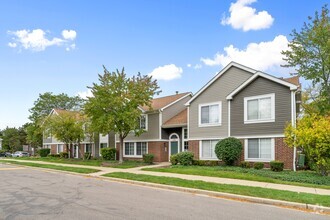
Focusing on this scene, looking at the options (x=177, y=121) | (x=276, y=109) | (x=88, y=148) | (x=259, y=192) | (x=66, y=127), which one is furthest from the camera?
(x=88, y=148)

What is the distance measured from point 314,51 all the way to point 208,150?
10.8m

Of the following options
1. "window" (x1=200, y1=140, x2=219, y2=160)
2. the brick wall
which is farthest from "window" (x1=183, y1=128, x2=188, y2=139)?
"window" (x1=200, y1=140, x2=219, y2=160)

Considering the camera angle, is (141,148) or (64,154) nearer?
(141,148)

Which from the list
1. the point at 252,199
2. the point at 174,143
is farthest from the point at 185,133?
the point at 252,199

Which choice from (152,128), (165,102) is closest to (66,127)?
(152,128)

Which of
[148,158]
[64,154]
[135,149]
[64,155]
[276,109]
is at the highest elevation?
[276,109]

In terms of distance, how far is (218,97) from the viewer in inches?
954

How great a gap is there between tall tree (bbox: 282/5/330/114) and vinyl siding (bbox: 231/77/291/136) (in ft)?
13.9

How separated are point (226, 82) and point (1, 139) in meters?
69.3

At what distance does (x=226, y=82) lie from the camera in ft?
78.7

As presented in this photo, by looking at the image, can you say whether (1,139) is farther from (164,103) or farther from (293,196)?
(293,196)

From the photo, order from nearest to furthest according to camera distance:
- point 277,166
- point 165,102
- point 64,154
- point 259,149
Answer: point 277,166 → point 259,149 → point 165,102 → point 64,154

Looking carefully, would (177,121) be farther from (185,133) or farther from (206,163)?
(206,163)

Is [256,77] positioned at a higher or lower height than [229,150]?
higher
